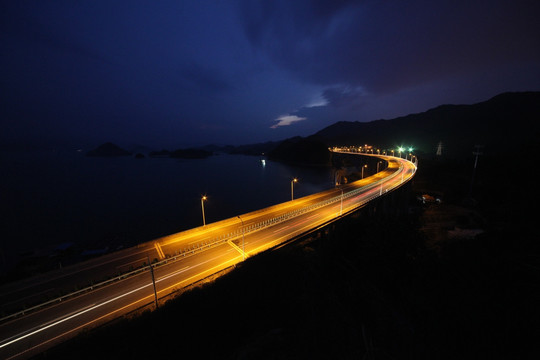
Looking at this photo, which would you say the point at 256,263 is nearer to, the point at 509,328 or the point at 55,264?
the point at 509,328

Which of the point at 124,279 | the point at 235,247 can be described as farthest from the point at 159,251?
the point at 235,247

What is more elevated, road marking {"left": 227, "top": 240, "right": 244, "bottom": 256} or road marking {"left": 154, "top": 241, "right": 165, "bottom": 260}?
road marking {"left": 227, "top": 240, "right": 244, "bottom": 256}

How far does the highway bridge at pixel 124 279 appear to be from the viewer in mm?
12430

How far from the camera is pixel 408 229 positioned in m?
13.6

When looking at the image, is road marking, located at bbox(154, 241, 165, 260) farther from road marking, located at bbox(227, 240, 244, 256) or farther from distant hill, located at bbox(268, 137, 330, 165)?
distant hill, located at bbox(268, 137, 330, 165)

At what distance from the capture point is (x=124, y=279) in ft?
53.9

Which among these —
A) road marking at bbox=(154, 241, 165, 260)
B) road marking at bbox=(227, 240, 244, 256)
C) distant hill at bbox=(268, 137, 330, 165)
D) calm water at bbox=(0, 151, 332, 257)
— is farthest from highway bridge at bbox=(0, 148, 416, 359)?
distant hill at bbox=(268, 137, 330, 165)

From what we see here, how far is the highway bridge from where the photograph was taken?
489 inches

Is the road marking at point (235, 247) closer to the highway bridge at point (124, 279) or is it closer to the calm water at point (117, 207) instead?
the highway bridge at point (124, 279)

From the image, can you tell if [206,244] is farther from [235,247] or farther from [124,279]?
[124,279]

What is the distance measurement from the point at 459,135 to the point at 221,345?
897ft

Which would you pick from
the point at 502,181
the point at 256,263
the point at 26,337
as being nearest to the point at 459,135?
the point at 502,181

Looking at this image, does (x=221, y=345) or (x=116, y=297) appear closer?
(x=221, y=345)

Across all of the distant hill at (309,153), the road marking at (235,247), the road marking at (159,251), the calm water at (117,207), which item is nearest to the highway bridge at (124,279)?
the road marking at (159,251)
